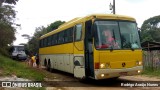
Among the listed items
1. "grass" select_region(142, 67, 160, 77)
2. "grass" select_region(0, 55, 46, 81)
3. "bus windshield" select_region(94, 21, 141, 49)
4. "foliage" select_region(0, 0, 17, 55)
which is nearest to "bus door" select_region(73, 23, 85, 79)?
"bus windshield" select_region(94, 21, 141, 49)

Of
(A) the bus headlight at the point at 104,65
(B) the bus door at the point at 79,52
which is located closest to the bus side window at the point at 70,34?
(B) the bus door at the point at 79,52

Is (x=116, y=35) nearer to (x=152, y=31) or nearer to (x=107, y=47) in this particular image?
(x=107, y=47)

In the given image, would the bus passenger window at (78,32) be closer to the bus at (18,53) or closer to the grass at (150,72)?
the grass at (150,72)

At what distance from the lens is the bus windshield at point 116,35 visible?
13164 millimetres

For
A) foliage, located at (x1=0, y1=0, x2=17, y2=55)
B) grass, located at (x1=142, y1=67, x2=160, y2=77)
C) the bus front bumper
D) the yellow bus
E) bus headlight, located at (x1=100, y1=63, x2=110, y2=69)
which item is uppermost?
foliage, located at (x1=0, y1=0, x2=17, y2=55)

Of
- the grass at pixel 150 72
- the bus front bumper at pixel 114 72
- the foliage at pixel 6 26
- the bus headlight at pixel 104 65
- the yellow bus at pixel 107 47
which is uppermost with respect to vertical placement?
the foliage at pixel 6 26

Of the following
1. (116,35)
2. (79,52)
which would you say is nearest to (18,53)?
(79,52)

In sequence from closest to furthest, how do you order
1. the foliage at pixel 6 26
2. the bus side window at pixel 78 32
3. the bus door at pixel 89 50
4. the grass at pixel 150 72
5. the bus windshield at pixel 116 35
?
1. the bus windshield at pixel 116 35
2. the bus door at pixel 89 50
3. the bus side window at pixel 78 32
4. the grass at pixel 150 72
5. the foliage at pixel 6 26

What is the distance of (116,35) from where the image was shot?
13.5 meters

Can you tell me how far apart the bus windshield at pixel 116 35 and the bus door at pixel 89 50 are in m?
0.46

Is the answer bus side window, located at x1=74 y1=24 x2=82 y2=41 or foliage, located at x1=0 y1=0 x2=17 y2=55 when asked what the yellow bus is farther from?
foliage, located at x1=0 y1=0 x2=17 y2=55

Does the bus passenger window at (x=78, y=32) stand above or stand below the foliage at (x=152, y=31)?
below

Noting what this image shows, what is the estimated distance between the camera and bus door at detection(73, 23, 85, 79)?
14562 mm

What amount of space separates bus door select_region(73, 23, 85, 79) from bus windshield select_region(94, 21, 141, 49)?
157cm
